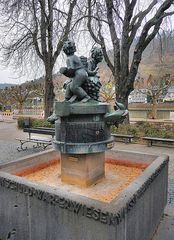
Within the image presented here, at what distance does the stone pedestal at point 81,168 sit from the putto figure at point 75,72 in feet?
3.01

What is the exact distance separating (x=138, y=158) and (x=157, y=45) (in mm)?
12105

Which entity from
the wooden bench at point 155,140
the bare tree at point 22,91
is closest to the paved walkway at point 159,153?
the wooden bench at point 155,140

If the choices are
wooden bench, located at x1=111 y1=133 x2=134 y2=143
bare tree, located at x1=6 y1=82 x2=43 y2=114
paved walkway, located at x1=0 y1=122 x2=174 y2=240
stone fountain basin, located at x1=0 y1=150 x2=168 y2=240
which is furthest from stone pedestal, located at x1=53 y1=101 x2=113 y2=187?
bare tree, located at x1=6 y1=82 x2=43 y2=114

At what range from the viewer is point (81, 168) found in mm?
3943

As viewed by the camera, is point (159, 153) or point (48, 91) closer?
point (159, 153)

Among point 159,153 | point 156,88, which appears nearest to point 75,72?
point 159,153

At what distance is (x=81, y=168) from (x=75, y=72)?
4.89 ft

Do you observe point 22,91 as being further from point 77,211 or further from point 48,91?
point 77,211

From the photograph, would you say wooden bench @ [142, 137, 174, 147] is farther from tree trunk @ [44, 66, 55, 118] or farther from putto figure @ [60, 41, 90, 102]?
tree trunk @ [44, 66, 55, 118]

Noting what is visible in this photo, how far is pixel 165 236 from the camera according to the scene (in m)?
3.84

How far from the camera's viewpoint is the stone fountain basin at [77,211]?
2705mm

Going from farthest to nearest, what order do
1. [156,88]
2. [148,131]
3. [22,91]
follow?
[22,91] < [156,88] < [148,131]

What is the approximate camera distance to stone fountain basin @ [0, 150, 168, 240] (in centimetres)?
271

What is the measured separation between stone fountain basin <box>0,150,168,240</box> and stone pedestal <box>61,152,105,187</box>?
776mm
